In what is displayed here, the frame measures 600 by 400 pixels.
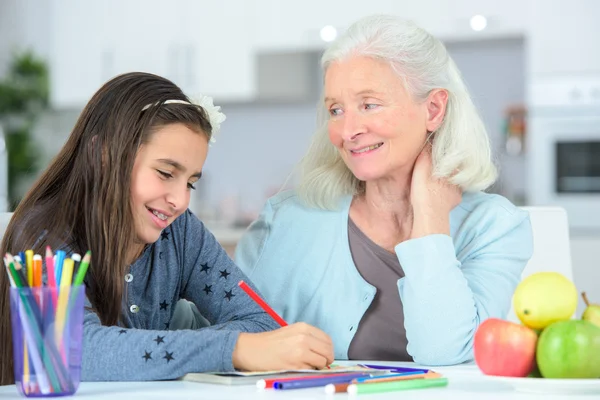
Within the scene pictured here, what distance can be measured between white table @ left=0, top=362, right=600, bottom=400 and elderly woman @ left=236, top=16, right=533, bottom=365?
49cm

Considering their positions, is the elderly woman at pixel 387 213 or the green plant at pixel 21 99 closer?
the elderly woman at pixel 387 213

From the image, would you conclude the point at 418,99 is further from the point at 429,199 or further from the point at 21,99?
the point at 21,99

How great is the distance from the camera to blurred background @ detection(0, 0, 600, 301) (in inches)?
163

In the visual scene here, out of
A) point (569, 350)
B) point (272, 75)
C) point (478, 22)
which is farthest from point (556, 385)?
point (272, 75)

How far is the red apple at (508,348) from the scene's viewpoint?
1.17 metres

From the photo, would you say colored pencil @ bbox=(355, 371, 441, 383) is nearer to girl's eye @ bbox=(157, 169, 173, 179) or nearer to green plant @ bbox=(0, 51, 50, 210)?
girl's eye @ bbox=(157, 169, 173, 179)

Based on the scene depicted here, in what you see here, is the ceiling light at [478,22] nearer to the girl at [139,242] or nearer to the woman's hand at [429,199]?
the woman's hand at [429,199]

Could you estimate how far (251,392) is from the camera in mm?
1174

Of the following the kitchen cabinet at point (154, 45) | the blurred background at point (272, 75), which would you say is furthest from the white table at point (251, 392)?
the kitchen cabinet at point (154, 45)

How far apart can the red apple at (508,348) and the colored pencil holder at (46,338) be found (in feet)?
1.72

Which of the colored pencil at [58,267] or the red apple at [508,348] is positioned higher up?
the colored pencil at [58,267]

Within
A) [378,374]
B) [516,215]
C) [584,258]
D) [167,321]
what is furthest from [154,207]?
[584,258]

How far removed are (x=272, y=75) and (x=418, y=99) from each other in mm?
2994

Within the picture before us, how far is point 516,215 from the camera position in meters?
1.91
